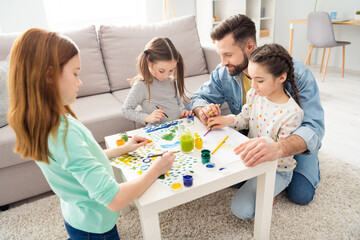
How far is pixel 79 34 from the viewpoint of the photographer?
2213mm

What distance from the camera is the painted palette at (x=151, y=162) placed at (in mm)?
1021

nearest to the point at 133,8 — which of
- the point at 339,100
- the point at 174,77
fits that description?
the point at 174,77

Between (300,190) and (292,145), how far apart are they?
400mm

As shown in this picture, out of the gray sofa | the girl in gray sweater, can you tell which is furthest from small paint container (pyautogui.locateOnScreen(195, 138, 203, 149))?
the gray sofa

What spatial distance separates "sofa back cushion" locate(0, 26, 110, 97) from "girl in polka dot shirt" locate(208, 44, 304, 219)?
3.97 ft

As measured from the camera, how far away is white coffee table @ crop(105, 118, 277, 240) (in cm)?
92

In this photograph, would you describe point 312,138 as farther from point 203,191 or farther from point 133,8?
point 133,8

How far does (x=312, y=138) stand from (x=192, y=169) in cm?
58

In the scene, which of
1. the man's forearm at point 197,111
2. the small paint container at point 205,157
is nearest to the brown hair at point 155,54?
the man's forearm at point 197,111

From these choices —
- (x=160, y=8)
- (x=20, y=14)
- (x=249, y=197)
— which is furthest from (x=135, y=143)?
(x=160, y=8)

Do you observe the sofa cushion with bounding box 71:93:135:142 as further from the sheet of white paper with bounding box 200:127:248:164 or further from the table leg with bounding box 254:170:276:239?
the table leg with bounding box 254:170:276:239

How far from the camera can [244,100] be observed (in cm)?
170

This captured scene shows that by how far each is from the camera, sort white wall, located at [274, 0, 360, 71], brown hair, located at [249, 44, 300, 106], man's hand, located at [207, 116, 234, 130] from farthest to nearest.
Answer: white wall, located at [274, 0, 360, 71]
man's hand, located at [207, 116, 234, 130]
brown hair, located at [249, 44, 300, 106]

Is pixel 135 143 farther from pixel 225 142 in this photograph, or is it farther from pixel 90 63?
pixel 90 63
